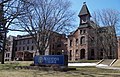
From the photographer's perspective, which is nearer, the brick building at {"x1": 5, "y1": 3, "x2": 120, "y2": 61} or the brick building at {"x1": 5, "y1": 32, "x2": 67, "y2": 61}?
the brick building at {"x1": 5, "y1": 3, "x2": 120, "y2": 61}

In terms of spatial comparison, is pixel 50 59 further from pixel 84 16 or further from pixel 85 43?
pixel 84 16

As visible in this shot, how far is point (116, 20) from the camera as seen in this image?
44250 millimetres

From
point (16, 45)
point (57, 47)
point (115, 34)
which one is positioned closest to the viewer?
point (115, 34)

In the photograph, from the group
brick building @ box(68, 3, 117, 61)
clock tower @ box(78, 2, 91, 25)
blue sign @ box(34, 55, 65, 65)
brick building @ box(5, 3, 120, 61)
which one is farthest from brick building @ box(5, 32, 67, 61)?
blue sign @ box(34, 55, 65, 65)

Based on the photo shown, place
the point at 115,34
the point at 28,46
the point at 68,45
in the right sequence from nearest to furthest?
the point at 115,34, the point at 68,45, the point at 28,46

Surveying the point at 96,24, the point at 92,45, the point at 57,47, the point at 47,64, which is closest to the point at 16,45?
the point at 57,47

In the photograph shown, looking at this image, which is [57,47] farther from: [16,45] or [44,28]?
[44,28]

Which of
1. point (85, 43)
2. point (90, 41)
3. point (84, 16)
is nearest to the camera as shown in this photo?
point (90, 41)

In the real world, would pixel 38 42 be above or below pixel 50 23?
below

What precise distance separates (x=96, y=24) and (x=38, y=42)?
17.5m

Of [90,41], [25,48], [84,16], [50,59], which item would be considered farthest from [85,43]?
[50,59]

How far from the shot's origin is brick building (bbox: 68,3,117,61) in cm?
4462

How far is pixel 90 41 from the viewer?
5444cm

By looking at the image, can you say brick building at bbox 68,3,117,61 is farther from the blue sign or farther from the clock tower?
the blue sign
